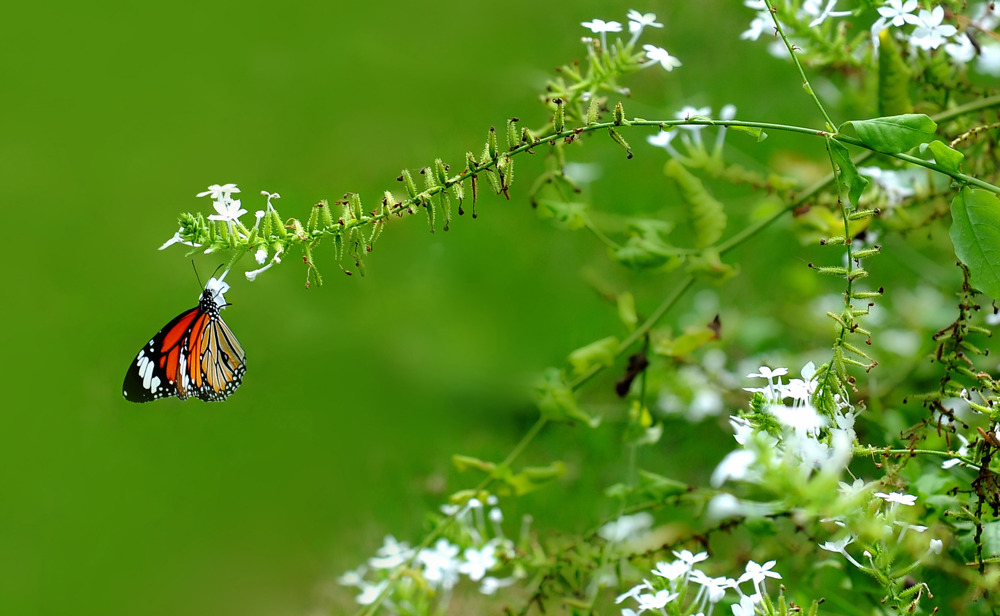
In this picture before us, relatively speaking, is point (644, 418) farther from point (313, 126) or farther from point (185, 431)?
point (313, 126)

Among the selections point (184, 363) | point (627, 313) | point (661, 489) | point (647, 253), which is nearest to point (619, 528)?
point (661, 489)

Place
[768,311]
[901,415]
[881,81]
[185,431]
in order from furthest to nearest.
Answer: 1. [185,431]
2. [768,311]
3. [901,415]
4. [881,81]

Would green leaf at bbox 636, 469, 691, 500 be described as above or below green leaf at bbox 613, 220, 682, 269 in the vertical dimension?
below

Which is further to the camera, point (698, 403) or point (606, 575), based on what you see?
point (698, 403)

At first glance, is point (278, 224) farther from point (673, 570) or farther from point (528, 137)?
point (673, 570)

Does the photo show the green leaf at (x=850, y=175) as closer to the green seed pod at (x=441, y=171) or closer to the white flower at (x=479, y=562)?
the green seed pod at (x=441, y=171)

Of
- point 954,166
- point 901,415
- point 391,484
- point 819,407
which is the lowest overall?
point 391,484

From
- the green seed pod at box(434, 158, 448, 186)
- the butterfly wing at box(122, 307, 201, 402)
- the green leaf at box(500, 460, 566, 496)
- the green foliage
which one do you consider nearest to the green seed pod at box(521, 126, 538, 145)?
the green foliage

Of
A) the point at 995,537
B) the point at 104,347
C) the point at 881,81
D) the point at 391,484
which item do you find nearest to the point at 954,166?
the point at 881,81

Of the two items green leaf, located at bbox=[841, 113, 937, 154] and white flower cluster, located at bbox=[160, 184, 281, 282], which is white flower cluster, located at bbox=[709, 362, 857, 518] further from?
white flower cluster, located at bbox=[160, 184, 281, 282]
